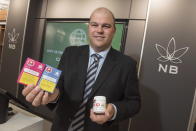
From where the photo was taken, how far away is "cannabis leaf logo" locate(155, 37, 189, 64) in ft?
7.20

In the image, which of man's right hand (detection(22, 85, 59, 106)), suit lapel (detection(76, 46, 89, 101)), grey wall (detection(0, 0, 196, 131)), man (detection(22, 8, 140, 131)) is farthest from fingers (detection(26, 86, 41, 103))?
grey wall (detection(0, 0, 196, 131))

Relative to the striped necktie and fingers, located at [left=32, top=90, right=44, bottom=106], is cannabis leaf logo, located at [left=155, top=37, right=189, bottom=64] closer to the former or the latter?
the striped necktie

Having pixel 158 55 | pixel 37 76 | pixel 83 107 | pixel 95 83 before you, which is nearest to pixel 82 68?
pixel 95 83

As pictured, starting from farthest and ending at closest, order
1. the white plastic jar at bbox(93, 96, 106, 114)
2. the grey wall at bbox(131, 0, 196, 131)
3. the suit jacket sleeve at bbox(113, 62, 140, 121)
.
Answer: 1. the grey wall at bbox(131, 0, 196, 131)
2. the suit jacket sleeve at bbox(113, 62, 140, 121)
3. the white plastic jar at bbox(93, 96, 106, 114)

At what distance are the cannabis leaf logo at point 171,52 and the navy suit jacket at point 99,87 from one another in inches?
40.8

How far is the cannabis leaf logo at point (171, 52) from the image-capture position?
220 cm

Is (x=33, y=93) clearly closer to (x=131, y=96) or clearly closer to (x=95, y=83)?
(x=95, y=83)

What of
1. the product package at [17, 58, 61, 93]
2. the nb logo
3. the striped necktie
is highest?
the nb logo

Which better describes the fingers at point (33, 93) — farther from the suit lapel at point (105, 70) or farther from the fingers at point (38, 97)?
the suit lapel at point (105, 70)

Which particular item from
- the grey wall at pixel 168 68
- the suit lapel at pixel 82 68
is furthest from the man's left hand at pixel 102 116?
the grey wall at pixel 168 68

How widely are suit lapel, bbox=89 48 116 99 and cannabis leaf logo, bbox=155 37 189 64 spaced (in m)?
1.10

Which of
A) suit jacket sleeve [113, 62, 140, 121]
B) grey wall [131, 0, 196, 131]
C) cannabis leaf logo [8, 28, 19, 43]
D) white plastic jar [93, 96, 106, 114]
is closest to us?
white plastic jar [93, 96, 106, 114]

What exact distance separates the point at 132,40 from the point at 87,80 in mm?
1484

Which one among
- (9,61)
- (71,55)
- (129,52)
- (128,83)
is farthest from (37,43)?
(128,83)
